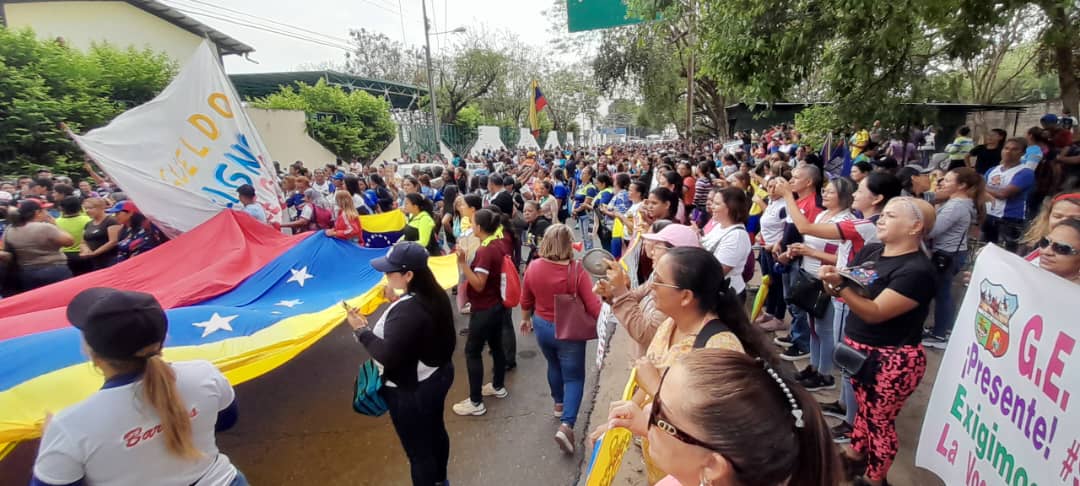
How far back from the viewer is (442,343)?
295 centimetres

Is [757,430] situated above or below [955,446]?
above

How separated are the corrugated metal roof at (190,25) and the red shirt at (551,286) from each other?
26156 mm

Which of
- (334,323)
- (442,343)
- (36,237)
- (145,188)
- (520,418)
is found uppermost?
(145,188)

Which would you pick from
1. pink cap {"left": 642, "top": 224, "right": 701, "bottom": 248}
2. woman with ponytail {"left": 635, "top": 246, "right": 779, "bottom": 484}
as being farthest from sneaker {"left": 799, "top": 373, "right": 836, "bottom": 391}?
woman with ponytail {"left": 635, "top": 246, "right": 779, "bottom": 484}

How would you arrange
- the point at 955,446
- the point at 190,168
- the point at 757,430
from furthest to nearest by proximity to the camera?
the point at 190,168
the point at 955,446
the point at 757,430

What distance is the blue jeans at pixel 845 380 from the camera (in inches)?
130

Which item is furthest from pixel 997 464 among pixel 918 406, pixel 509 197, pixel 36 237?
pixel 36 237

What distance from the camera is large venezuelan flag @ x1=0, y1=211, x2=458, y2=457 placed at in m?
3.06

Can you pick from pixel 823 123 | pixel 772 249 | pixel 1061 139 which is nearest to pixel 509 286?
pixel 772 249

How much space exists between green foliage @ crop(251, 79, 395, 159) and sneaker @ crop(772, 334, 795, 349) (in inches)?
920

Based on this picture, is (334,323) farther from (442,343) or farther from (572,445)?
(572,445)

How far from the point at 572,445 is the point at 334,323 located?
2.33 meters

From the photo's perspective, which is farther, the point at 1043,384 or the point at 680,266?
the point at 680,266

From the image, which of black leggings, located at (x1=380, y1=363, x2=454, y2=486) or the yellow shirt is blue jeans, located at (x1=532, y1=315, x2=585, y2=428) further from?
the yellow shirt
